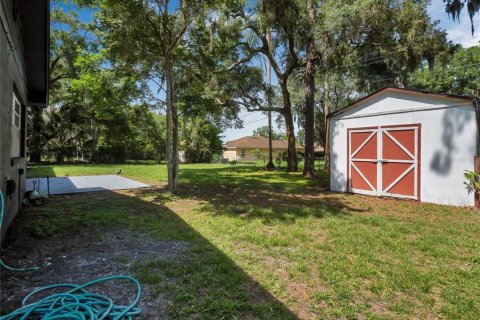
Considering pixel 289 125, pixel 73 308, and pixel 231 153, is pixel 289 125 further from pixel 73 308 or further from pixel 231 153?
pixel 231 153

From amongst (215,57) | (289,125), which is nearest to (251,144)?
(289,125)

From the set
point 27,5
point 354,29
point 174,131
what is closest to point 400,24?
point 354,29

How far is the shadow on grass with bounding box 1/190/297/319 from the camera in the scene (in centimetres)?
251

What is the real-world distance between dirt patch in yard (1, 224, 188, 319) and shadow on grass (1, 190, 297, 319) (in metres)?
0.01

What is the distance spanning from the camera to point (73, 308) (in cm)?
231

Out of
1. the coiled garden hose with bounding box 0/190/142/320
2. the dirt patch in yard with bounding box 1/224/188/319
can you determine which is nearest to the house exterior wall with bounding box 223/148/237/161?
the dirt patch in yard with bounding box 1/224/188/319

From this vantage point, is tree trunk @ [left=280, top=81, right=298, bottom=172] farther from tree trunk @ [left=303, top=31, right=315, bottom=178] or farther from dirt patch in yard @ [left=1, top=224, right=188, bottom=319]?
dirt patch in yard @ [left=1, top=224, right=188, bottom=319]

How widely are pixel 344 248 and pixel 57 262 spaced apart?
380cm

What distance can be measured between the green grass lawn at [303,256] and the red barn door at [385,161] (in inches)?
36.9

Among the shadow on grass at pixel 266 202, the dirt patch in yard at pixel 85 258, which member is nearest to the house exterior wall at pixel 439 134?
the shadow on grass at pixel 266 202

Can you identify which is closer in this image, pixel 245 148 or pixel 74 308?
pixel 74 308

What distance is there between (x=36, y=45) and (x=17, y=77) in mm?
1500

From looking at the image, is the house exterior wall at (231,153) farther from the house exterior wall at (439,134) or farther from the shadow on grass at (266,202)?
the house exterior wall at (439,134)

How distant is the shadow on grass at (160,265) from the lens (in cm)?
251
